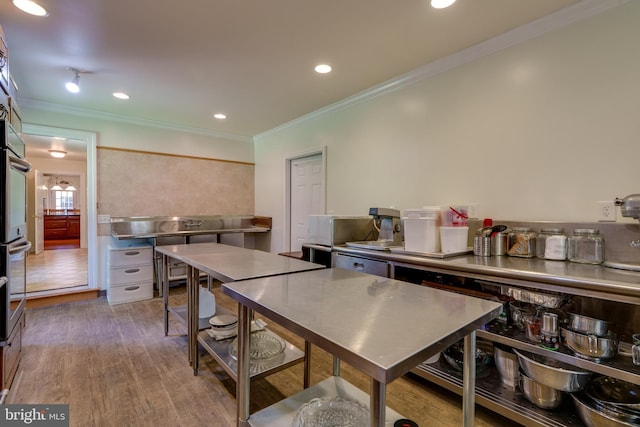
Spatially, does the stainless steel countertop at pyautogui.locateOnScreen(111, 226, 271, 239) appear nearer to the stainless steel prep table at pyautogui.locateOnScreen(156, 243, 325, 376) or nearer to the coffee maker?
the stainless steel prep table at pyautogui.locateOnScreen(156, 243, 325, 376)

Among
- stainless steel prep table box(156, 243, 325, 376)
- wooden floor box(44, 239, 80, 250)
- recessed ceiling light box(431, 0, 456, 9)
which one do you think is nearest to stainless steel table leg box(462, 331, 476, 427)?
stainless steel prep table box(156, 243, 325, 376)

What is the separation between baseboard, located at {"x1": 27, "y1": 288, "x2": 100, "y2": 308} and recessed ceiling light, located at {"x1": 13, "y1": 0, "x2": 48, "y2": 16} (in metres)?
3.24

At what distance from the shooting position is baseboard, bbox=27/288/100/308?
11.8ft

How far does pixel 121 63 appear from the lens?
264cm

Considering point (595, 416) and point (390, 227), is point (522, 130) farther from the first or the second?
point (595, 416)

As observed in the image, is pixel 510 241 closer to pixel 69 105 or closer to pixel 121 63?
pixel 121 63

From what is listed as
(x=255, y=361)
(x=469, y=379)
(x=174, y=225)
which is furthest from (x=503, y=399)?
(x=174, y=225)

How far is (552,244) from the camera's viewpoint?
185 cm

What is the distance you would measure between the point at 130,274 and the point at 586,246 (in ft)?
14.8

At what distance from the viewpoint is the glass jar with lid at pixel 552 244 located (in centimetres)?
182

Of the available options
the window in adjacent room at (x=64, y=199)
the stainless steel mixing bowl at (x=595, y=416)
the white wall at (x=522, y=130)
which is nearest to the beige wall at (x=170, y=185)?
the white wall at (x=522, y=130)

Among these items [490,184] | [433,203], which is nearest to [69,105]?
[433,203]

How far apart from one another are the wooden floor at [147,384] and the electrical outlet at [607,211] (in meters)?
1.31

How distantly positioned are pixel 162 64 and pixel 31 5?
89cm
